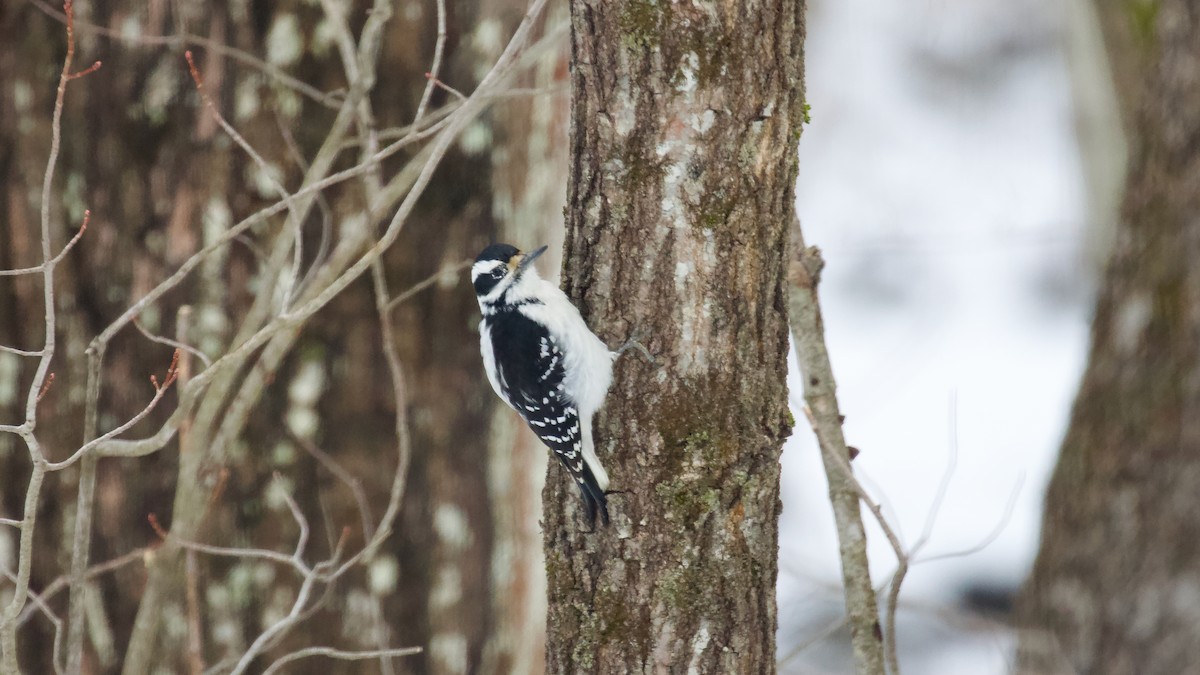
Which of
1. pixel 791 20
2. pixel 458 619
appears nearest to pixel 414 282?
pixel 458 619

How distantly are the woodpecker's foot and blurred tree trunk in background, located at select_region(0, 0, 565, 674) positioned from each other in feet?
6.40

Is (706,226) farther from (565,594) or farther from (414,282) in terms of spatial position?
(414,282)

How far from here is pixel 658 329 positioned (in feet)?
9.82

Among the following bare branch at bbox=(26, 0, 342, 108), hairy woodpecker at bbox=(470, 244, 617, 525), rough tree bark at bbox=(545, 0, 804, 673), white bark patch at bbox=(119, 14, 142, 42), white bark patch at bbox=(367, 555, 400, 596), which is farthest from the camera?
white bark patch at bbox=(367, 555, 400, 596)

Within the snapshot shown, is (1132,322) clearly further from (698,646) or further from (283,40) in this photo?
(283,40)

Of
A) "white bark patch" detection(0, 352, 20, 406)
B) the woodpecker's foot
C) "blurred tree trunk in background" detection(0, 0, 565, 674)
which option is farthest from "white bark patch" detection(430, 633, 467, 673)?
the woodpecker's foot

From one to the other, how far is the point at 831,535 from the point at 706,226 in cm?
820

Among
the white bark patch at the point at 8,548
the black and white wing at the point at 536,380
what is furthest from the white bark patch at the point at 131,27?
the white bark patch at the point at 8,548

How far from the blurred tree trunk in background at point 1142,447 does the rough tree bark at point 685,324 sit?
10.2ft

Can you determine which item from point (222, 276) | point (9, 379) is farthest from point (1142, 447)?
point (9, 379)

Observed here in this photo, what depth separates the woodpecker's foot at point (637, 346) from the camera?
297 cm

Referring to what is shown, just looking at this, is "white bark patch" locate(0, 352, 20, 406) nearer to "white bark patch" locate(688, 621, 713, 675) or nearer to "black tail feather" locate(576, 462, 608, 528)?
"black tail feather" locate(576, 462, 608, 528)

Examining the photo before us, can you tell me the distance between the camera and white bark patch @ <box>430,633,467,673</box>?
500 centimetres

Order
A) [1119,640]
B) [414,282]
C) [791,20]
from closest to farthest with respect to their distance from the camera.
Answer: [791,20] < [414,282] < [1119,640]
